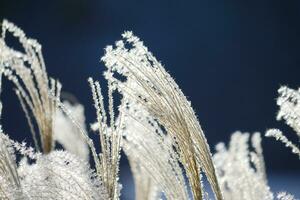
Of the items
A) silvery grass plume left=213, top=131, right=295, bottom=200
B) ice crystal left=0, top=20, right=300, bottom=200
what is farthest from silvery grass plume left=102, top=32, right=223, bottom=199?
silvery grass plume left=213, top=131, right=295, bottom=200

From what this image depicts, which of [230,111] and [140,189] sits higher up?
[230,111]

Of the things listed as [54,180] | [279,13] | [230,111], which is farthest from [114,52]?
[279,13]

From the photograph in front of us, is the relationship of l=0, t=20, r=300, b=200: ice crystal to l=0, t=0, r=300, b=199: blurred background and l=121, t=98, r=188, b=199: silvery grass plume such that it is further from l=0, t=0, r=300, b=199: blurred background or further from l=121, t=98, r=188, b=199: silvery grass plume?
l=0, t=0, r=300, b=199: blurred background

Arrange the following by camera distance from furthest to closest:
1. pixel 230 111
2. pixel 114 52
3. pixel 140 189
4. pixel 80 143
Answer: pixel 230 111
pixel 80 143
pixel 140 189
pixel 114 52

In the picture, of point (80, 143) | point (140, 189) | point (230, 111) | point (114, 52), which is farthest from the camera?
point (230, 111)

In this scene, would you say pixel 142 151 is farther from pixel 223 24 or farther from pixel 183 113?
pixel 223 24

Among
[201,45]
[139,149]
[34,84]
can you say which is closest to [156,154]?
[139,149]
